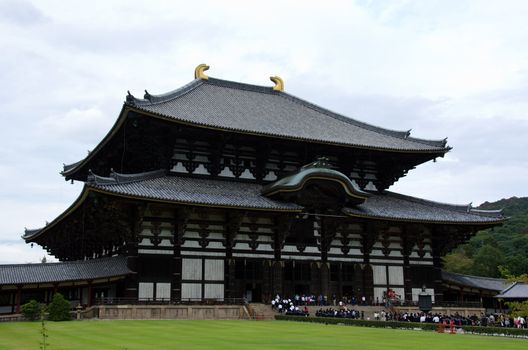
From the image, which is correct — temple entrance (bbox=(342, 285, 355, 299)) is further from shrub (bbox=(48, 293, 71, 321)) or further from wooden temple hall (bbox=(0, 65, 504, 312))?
shrub (bbox=(48, 293, 71, 321))

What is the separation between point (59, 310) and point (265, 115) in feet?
79.9

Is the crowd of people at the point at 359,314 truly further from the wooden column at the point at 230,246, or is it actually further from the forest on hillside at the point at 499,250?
the forest on hillside at the point at 499,250

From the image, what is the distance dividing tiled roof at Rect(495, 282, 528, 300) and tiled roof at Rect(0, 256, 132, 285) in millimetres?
25718

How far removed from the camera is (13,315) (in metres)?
37.1

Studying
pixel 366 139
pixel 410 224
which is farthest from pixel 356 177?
pixel 410 224

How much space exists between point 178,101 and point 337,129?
1383 centimetres

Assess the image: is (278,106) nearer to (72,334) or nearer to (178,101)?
(178,101)

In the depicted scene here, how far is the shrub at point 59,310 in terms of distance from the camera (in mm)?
34438

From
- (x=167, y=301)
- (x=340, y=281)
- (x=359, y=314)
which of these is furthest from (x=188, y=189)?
(x=359, y=314)

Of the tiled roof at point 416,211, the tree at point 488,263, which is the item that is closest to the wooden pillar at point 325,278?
the tiled roof at point 416,211

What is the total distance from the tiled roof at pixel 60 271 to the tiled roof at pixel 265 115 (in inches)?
408

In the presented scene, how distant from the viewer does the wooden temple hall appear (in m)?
40.0

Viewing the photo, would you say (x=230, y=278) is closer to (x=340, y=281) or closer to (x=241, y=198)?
(x=241, y=198)

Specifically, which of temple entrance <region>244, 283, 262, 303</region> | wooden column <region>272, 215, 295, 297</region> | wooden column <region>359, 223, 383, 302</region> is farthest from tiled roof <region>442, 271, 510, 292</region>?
temple entrance <region>244, 283, 262, 303</region>
